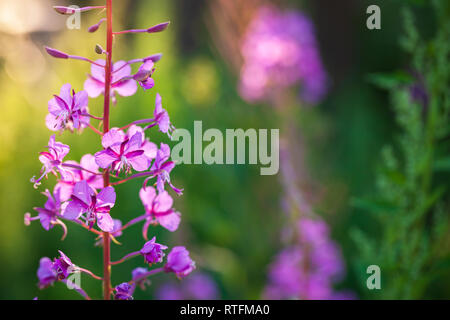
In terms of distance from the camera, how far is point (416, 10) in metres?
3.40

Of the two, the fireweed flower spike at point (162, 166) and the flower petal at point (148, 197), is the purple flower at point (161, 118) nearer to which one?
the fireweed flower spike at point (162, 166)

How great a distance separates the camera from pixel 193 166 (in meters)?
2.73

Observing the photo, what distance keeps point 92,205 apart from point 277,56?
6.08 ft

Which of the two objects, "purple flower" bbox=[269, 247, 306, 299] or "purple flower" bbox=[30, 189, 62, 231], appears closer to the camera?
"purple flower" bbox=[30, 189, 62, 231]

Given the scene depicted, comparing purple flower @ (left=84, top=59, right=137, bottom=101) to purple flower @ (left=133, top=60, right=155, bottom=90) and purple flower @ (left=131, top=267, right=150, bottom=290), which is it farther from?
purple flower @ (left=131, top=267, right=150, bottom=290)

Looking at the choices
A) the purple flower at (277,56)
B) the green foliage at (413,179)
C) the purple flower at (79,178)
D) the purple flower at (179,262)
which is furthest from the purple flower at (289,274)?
the purple flower at (79,178)

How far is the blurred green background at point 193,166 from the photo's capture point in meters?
2.23

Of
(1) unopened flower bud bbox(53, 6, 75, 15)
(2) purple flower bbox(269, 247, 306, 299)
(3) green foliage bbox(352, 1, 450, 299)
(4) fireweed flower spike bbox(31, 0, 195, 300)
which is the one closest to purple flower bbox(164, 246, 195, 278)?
(4) fireweed flower spike bbox(31, 0, 195, 300)

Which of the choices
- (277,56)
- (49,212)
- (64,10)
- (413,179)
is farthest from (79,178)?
(277,56)

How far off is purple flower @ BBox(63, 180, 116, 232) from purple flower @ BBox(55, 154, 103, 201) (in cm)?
4

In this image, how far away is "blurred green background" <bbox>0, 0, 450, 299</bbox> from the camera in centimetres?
223

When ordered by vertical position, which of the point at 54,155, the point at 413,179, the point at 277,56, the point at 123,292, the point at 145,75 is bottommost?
the point at 123,292

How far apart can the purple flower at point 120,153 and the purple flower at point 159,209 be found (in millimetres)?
96

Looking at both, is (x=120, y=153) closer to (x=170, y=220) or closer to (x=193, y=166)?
(x=170, y=220)
